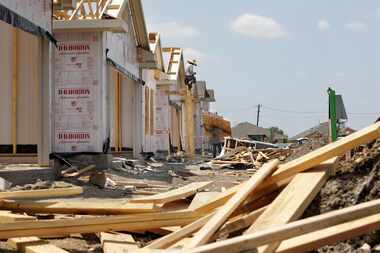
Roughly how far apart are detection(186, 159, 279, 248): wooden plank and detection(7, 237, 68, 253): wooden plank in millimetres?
1303

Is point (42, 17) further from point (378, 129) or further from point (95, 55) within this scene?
point (378, 129)

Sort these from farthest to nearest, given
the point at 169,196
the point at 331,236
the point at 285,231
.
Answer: the point at 169,196
the point at 331,236
the point at 285,231

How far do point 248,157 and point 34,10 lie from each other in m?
15.1

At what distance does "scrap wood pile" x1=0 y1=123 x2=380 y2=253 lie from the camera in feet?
11.8

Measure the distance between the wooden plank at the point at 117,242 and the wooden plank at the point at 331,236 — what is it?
1711mm

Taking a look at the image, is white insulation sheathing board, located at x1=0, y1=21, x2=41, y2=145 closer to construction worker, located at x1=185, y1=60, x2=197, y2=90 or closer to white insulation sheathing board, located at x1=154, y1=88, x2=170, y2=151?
white insulation sheathing board, located at x1=154, y1=88, x2=170, y2=151

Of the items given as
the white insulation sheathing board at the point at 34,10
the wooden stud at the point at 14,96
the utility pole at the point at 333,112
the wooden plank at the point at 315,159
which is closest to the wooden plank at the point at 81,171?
the wooden stud at the point at 14,96

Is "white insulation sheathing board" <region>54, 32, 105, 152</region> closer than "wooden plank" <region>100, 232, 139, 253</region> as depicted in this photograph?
No

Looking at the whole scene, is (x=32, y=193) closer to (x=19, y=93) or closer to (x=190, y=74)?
(x=19, y=93)

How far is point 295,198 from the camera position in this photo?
4.52 meters

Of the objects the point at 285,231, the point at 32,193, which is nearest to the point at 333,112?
the point at 32,193

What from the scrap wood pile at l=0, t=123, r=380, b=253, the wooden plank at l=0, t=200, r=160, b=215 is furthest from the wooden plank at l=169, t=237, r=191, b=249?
the wooden plank at l=0, t=200, r=160, b=215

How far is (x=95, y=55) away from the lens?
1655 cm

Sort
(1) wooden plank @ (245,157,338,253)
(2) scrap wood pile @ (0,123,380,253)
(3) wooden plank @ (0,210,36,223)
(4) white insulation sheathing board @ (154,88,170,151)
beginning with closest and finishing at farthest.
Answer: (2) scrap wood pile @ (0,123,380,253)
(1) wooden plank @ (245,157,338,253)
(3) wooden plank @ (0,210,36,223)
(4) white insulation sheathing board @ (154,88,170,151)
